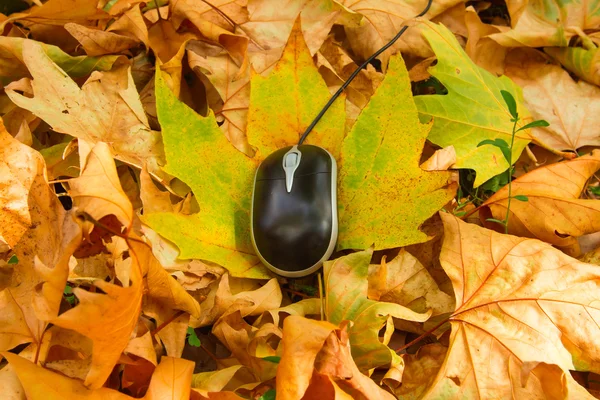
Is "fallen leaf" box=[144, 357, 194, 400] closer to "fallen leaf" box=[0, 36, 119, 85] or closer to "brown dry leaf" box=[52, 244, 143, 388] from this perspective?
"brown dry leaf" box=[52, 244, 143, 388]

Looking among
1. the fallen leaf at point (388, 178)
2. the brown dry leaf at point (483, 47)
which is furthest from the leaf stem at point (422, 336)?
the brown dry leaf at point (483, 47)

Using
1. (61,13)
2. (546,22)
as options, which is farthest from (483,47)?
(61,13)

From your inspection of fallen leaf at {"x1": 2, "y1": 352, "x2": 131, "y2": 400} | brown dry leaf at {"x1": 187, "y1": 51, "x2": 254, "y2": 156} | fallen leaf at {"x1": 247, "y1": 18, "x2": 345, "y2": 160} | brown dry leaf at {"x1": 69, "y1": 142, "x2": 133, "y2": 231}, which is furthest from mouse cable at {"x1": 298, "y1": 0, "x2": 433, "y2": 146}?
fallen leaf at {"x1": 2, "y1": 352, "x2": 131, "y2": 400}

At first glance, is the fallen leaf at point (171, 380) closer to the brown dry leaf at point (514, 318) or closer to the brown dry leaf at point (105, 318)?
the brown dry leaf at point (105, 318)

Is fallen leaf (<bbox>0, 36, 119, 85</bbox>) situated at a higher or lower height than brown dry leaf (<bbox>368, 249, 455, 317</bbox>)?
higher

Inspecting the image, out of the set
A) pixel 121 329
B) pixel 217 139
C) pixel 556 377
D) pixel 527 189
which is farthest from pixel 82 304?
A: pixel 527 189

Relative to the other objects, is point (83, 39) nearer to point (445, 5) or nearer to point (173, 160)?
point (173, 160)
